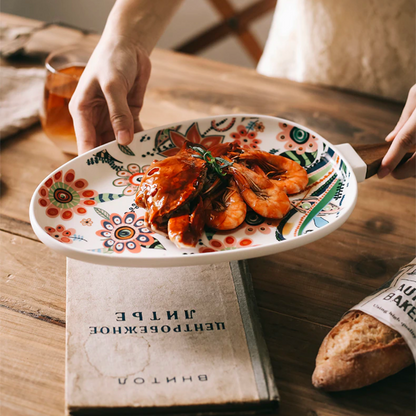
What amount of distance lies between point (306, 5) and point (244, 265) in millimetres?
1362

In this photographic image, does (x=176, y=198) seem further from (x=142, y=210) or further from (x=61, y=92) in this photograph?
(x=61, y=92)

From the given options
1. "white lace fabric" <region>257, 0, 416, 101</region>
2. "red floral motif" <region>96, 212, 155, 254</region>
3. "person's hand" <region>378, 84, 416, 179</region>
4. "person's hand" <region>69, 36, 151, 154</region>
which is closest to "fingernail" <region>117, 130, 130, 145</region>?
"person's hand" <region>69, 36, 151, 154</region>

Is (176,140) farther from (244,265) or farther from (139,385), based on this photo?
(139,385)

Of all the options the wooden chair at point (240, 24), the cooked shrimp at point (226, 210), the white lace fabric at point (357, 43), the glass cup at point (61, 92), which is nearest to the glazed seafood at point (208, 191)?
the cooked shrimp at point (226, 210)

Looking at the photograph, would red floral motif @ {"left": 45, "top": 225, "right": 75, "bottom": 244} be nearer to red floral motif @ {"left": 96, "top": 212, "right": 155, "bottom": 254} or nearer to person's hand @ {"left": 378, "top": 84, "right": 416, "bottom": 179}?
red floral motif @ {"left": 96, "top": 212, "right": 155, "bottom": 254}

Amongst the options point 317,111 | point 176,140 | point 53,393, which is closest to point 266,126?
point 176,140

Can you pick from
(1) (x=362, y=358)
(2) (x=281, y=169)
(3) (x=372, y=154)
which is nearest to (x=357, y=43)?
(3) (x=372, y=154)

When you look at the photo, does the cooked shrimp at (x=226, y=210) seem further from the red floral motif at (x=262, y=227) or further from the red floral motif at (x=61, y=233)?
the red floral motif at (x=61, y=233)

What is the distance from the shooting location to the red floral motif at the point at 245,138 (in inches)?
51.4

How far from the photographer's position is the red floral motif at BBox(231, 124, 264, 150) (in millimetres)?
1305

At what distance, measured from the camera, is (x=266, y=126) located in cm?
132

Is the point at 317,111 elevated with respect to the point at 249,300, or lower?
lower

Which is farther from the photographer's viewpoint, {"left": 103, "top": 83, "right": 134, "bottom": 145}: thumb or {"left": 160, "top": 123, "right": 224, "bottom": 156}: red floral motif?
{"left": 160, "top": 123, "right": 224, "bottom": 156}: red floral motif

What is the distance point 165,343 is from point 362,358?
1.22 feet
